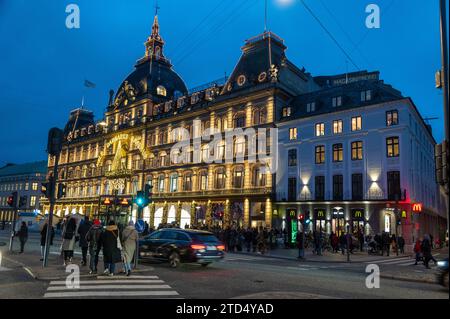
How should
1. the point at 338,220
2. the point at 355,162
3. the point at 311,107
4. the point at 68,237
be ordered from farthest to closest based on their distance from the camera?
1. the point at 311,107
2. the point at 355,162
3. the point at 338,220
4. the point at 68,237

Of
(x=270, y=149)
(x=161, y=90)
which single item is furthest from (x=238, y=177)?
(x=161, y=90)

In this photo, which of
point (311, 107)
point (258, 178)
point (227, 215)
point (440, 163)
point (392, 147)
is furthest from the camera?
point (227, 215)

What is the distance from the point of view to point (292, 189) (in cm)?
4012

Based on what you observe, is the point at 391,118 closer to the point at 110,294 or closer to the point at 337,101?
the point at 337,101

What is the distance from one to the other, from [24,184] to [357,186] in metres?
93.5

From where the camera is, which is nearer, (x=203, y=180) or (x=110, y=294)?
(x=110, y=294)

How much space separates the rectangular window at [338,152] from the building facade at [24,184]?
80454mm

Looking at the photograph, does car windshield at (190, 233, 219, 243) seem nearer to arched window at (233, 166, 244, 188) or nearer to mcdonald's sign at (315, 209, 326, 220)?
mcdonald's sign at (315, 209, 326, 220)

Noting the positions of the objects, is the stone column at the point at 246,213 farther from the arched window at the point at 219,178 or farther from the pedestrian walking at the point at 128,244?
the pedestrian walking at the point at 128,244

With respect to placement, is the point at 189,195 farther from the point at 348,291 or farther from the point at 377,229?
the point at 348,291

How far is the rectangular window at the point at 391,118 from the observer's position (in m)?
34.3

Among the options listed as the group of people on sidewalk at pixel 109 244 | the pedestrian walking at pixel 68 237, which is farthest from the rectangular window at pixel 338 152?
the pedestrian walking at pixel 68 237

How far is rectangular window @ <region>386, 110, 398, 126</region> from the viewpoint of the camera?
34.3m

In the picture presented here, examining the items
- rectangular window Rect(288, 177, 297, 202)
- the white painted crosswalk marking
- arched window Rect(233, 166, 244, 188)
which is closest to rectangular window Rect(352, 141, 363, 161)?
rectangular window Rect(288, 177, 297, 202)
